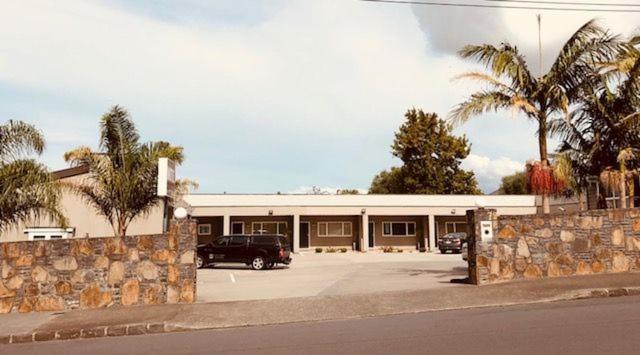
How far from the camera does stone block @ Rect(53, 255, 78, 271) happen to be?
450 inches

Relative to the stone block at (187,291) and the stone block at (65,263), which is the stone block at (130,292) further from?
the stone block at (65,263)

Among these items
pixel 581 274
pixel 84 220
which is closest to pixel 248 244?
pixel 84 220

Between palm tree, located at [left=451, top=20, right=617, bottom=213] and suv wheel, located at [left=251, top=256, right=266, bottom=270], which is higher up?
palm tree, located at [left=451, top=20, right=617, bottom=213]

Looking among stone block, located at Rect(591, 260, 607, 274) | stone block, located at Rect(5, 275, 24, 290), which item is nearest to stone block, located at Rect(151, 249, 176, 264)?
stone block, located at Rect(5, 275, 24, 290)

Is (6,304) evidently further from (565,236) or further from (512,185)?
(512,185)

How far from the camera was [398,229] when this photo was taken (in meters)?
40.5

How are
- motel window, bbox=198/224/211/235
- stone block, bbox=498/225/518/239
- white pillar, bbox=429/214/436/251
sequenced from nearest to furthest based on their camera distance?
stone block, bbox=498/225/518/239
white pillar, bbox=429/214/436/251
motel window, bbox=198/224/211/235

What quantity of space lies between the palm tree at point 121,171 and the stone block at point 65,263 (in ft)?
23.6

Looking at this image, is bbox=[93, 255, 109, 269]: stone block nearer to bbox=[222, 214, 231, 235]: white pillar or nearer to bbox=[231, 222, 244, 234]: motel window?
bbox=[222, 214, 231, 235]: white pillar

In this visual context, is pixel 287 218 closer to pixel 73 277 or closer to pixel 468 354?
pixel 73 277

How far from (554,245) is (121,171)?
1374cm

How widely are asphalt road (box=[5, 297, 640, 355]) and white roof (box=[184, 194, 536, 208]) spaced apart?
2791 cm

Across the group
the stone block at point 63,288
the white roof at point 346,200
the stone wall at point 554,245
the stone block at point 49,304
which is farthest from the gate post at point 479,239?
the white roof at point 346,200

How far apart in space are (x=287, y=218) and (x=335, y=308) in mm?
28796
